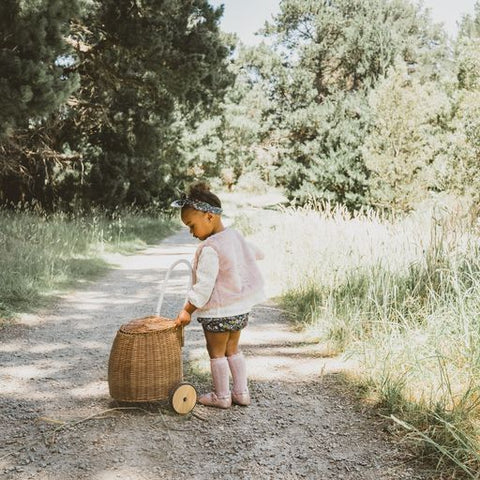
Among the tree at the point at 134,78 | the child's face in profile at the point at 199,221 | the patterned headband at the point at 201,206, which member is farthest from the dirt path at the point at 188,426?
the tree at the point at 134,78

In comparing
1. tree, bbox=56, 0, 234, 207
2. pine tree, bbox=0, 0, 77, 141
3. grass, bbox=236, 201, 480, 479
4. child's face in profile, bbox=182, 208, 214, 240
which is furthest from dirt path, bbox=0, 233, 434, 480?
tree, bbox=56, 0, 234, 207

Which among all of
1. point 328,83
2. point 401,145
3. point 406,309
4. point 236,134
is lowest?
point 406,309

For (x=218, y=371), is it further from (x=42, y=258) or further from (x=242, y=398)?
(x=42, y=258)

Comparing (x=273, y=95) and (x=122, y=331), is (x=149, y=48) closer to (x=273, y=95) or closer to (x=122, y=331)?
(x=122, y=331)

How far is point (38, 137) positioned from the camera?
1319 centimetres

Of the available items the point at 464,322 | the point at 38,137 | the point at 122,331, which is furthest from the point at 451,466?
the point at 38,137

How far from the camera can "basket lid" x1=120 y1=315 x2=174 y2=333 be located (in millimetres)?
3086

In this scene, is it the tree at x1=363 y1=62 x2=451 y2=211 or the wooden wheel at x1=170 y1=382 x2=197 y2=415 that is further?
the tree at x1=363 y1=62 x2=451 y2=211

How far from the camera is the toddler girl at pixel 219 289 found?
3.13m

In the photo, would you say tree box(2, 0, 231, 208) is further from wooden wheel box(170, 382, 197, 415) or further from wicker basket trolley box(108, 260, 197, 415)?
wooden wheel box(170, 382, 197, 415)

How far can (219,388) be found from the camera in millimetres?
3258

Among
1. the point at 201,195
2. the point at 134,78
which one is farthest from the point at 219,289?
the point at 134,78

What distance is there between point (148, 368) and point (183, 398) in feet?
0.99

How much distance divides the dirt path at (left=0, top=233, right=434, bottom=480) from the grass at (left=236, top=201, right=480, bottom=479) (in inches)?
9.3
